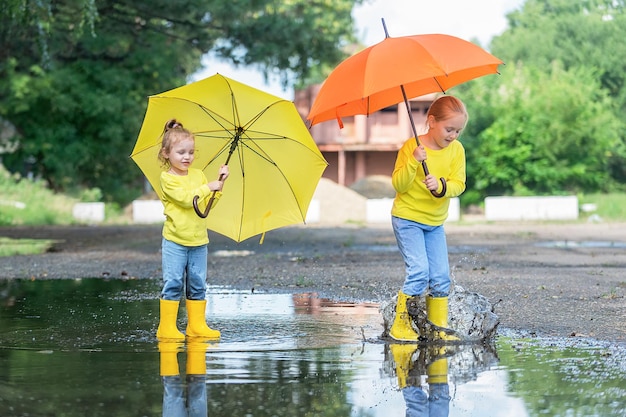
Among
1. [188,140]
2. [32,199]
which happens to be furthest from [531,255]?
[32,199]

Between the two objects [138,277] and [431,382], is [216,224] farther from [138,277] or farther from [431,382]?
[138,277]

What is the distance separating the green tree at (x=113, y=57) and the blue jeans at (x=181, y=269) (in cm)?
856

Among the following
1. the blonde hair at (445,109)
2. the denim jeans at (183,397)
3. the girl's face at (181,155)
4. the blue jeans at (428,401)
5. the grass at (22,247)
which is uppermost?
the blonde hair at (445,109)

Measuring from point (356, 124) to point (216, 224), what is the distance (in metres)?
48.4

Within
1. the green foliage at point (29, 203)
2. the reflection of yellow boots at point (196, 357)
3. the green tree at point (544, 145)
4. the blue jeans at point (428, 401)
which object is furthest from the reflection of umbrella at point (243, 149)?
the green tree at point (544, 145)

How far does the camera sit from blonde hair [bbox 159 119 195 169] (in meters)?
7.90

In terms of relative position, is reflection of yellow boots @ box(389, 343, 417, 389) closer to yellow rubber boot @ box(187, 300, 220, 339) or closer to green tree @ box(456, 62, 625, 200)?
yellow rubber boot @ box(187, 300, 220, 339)

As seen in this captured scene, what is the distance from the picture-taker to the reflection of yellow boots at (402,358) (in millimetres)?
6227

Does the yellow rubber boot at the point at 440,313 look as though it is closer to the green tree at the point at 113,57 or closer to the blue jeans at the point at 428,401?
the blue jeans at the point at 428,401

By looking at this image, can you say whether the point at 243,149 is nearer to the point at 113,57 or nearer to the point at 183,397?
the point at 183,397

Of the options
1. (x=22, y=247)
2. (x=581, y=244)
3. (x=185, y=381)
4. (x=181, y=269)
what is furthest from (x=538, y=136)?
(x=185, y=381)

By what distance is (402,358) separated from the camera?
23.0ft

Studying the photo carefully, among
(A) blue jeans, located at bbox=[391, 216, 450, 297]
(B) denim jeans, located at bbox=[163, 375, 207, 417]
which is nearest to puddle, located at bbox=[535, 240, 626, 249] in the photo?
(A) blue jeans, located at bbox=[391, 216, 450, 297]

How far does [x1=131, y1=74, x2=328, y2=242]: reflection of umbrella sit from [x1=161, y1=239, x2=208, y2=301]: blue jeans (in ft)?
1.91
